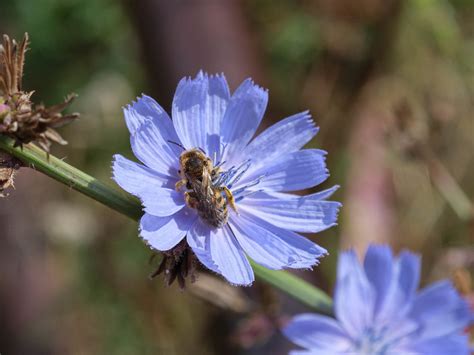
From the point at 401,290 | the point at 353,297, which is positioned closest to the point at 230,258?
the point at 353,297

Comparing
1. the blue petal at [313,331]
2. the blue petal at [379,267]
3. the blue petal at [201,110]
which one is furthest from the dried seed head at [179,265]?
the blue petal at [379,267]

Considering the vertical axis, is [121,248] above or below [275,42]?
below

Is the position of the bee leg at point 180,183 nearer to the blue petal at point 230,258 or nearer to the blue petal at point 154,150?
the blue petal at point 154,150

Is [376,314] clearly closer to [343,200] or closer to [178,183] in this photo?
[178,183]

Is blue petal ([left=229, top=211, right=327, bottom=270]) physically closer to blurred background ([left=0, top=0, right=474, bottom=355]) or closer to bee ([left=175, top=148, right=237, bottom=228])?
bee ([left=175, top=148, right=237, bottom=228])

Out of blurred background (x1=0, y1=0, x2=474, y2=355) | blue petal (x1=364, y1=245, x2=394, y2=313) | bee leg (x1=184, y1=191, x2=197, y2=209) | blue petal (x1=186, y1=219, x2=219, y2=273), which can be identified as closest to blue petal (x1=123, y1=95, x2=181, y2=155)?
bee leg (x1=184, y1=191, x2=197, y2=209)

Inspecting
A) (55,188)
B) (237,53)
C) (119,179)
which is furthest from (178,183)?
(55,188)

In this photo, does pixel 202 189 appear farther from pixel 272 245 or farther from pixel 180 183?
pixel 272 245
